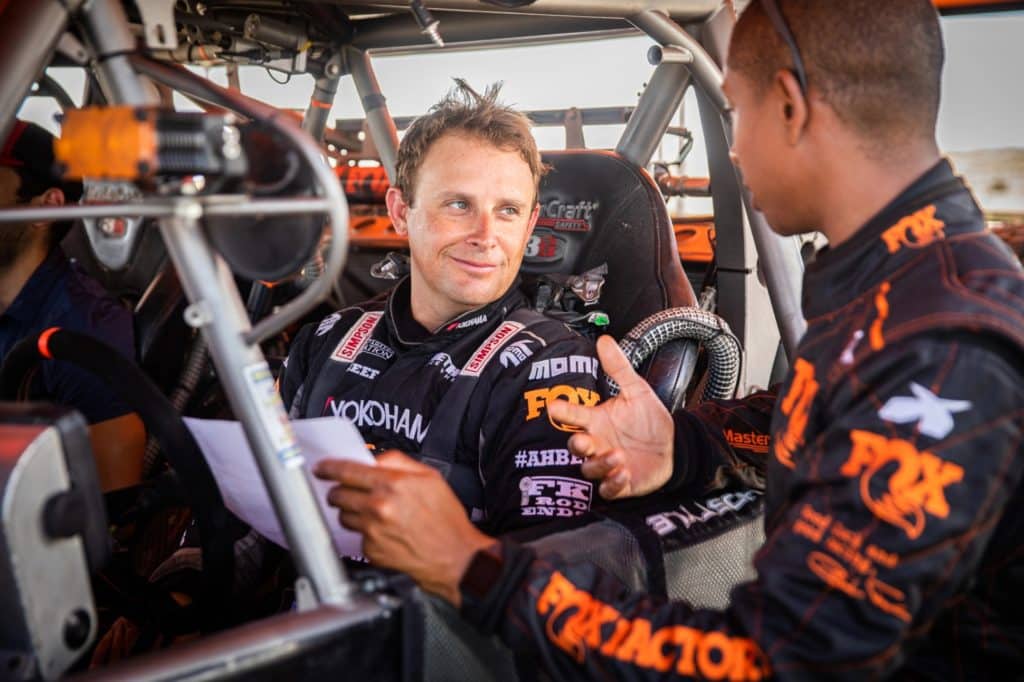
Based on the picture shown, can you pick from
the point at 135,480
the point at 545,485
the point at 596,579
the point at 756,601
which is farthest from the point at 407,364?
the point at 756,601

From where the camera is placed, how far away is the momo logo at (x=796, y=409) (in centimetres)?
97

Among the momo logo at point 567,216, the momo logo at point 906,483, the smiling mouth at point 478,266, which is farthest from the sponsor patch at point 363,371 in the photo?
the momo logo at point 906,483

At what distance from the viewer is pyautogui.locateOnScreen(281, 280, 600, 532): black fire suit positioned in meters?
1.43

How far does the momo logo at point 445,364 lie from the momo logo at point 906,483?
3.04ft

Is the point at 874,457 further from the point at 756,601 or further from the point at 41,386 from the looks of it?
the point at 41,386

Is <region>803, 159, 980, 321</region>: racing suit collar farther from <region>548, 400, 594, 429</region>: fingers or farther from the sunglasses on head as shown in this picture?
<region>548, 400, 594, 429</region>: fingers

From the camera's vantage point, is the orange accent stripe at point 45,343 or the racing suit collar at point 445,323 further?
the racing suit collar at point 445,323

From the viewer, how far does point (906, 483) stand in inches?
31.2

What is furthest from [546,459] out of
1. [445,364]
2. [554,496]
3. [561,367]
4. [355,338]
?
[355,338]

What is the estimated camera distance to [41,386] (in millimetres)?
1859

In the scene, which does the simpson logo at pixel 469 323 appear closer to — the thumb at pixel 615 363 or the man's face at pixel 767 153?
the thumb at pixel 615 363

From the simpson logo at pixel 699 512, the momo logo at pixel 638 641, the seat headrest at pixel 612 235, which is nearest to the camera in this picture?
the momo logo at pixel 638 641

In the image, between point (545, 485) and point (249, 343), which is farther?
point (545, 485)

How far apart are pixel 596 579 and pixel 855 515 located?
0.29 metres
